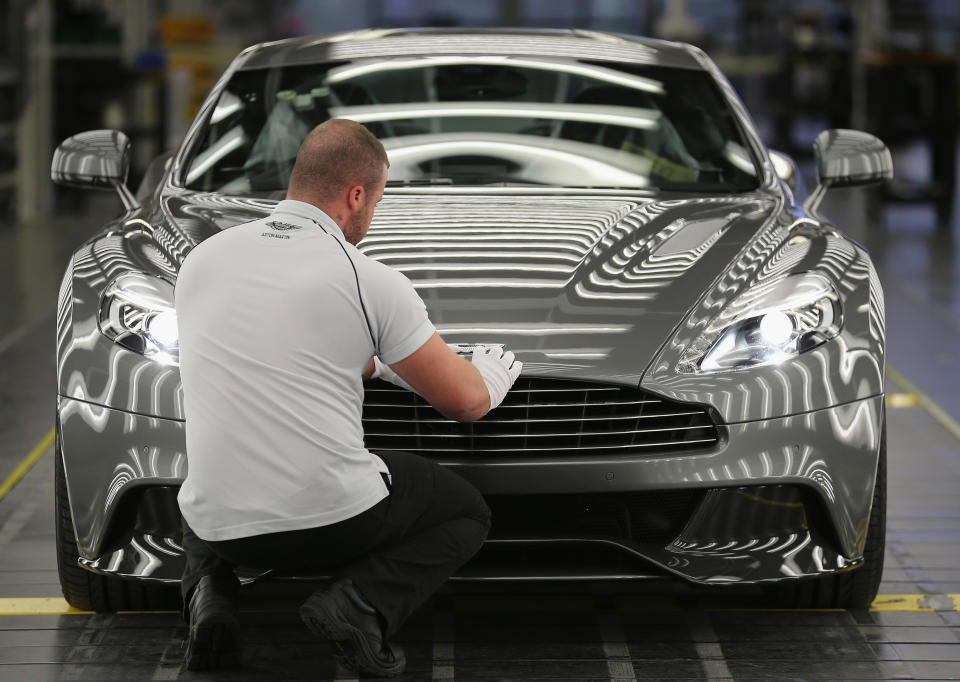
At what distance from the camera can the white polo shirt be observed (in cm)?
290

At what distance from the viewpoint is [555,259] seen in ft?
11.8

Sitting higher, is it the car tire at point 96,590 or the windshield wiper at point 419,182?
the windshield wiper at point 419,182

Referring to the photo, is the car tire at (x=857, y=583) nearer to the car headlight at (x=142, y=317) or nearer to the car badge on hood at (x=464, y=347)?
the car badge on hood at (x=464, y=347)

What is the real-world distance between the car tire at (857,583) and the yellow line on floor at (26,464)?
2513 mm

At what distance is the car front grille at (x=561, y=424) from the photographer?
10.4 feet

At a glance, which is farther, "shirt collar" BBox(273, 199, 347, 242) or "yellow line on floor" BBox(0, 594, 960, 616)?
"yellow line on floor" BBox(0, 594, 960, 616)

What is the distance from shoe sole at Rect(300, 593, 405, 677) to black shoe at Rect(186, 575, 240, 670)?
7.5 inches

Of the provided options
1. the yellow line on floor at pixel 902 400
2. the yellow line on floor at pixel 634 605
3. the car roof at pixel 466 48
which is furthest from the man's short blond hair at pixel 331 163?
the yellow line on floor at pixel 902 400

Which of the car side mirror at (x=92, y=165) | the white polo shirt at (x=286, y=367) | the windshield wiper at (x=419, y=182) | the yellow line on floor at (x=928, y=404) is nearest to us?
the white polo shirt at (x=286, y=367)

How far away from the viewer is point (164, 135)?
15320 mm

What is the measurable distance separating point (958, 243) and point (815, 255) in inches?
341

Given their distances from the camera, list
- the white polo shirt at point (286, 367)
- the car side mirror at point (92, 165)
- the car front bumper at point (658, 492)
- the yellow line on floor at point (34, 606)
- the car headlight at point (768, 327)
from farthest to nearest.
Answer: the car side mirror at point (92, 165) < the yellow line on floor at point (34, 606) < the car headlight at point (768, 327) < the car front bumper at point (658, 492) < the white polo shirt at point (286, 367)

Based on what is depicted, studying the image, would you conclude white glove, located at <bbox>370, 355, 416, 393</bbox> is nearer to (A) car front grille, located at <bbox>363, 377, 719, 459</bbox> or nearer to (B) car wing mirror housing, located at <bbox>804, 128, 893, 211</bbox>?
(A) car front grille, located at <bbox>363, 377, 719, 459</bbox>

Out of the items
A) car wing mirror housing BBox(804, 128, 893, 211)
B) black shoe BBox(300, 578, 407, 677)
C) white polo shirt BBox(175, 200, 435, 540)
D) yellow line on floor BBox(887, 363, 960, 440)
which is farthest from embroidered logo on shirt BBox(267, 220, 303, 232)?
yellow line on floor BBox(887, 363, 960, 440)
